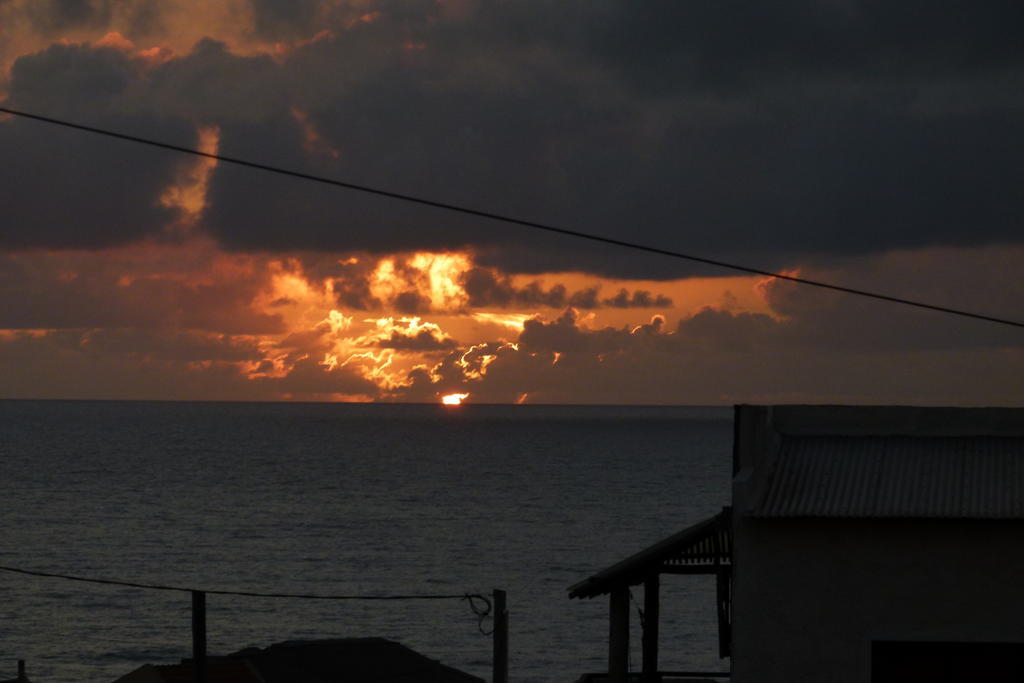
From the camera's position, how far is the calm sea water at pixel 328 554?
61.7 meters

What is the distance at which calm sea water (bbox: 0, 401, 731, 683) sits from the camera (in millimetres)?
61688

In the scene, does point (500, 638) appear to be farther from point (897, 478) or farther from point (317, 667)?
point (897, 478)

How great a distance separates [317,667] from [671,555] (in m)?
9.98

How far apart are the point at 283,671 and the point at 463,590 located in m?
56.2

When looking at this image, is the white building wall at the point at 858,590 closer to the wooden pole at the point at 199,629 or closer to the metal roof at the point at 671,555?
the metal roof at the point at 671,555

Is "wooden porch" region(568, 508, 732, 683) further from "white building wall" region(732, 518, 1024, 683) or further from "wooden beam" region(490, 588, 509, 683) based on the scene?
"wooden beam" region(490, 588, 509, 683)

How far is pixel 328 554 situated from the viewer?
312 feet

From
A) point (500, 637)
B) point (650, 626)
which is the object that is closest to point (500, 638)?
point (500, 637)

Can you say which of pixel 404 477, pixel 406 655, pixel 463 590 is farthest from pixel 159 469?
pixel 406 655

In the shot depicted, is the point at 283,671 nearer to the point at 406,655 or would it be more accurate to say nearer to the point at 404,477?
the point at 406,655

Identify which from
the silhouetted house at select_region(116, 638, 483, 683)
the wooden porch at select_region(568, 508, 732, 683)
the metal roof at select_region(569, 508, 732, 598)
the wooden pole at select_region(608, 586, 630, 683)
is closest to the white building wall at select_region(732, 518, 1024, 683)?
the wooden porch at select_region(568, 508, 732, 683)

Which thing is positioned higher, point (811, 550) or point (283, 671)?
point (811, 550)

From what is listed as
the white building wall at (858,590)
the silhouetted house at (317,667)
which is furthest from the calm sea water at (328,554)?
the white building wall at (858,590)

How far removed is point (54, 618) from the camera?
65.9m
